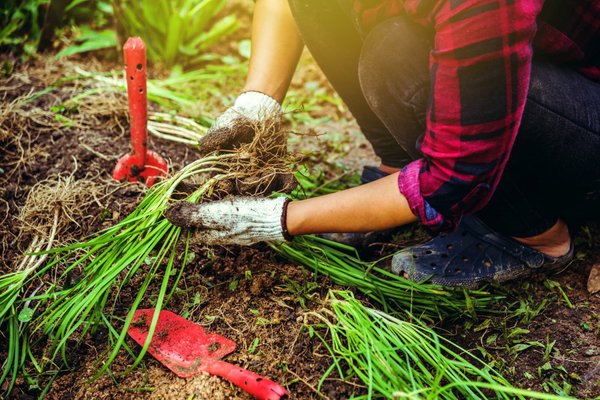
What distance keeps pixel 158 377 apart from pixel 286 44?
3.25 feet

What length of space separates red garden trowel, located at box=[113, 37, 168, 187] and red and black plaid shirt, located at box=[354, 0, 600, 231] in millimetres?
599

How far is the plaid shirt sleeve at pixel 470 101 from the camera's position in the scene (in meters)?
0.93

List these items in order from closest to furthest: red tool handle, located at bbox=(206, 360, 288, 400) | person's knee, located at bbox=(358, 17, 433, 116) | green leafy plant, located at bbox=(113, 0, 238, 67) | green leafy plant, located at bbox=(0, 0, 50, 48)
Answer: red tool handle, located at bbox=(206, 360, 288, 400) < person's knee, located at bbox=(358, 17, 433, 116) < green leafy plant, located at bbox=(0, 0, 50, 48) < green leafy plant, located at bbox=(113, 0, 238, 67)

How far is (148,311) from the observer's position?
4.20ft

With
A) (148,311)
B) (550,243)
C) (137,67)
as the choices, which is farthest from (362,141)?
(148,311)

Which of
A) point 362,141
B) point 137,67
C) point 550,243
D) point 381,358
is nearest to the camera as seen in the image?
point 381,358

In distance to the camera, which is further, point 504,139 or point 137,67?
point 137,67

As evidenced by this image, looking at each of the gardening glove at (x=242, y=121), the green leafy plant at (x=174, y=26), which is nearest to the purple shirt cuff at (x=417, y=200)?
the gardening glove at (x=242, y=121)

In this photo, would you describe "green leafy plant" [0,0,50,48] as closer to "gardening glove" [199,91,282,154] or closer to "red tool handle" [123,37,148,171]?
"red tool handle" [123,37,148,171]

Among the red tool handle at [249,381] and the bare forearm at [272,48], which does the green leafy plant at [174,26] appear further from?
the red tool handle at [249,381]

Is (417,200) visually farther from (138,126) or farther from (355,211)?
(138,126)

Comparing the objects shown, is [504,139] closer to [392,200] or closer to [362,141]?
[392,200]

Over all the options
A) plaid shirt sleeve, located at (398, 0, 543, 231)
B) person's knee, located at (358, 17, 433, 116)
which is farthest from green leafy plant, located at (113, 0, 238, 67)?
plaid shirt sleeve, located at (398, 0, 543, 231)

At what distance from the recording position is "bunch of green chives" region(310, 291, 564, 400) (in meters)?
1.08
